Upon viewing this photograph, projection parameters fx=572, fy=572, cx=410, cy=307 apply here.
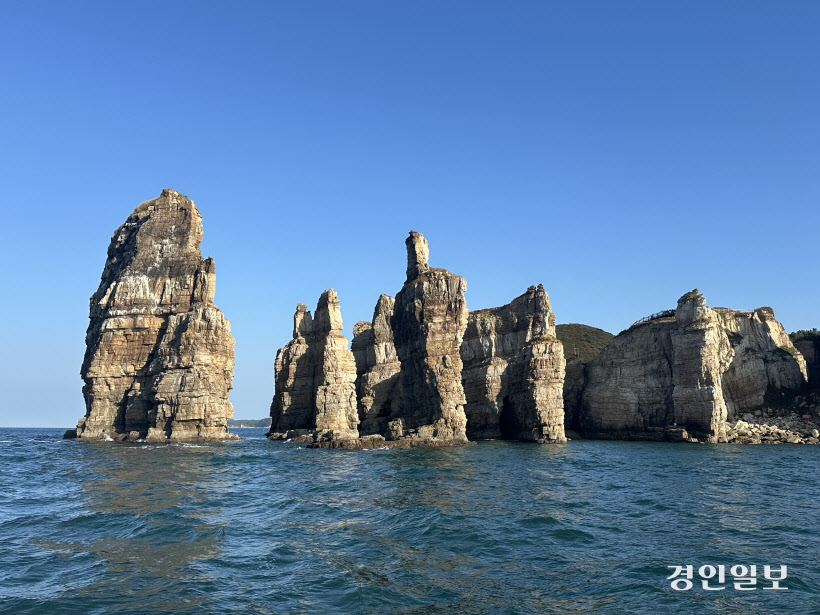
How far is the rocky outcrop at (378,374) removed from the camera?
330 feet

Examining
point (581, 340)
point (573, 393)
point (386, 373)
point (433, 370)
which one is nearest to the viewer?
point (433, 370)

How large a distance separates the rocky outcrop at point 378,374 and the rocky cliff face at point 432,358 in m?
19.0

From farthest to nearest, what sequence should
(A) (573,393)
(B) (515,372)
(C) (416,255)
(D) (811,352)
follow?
1. (A) (573,393)
2. (D) (811,352)
3. (B) (515,372)
4. (C) (416,255)

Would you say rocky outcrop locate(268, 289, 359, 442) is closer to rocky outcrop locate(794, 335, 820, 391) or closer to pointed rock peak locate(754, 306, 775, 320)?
pointed rock peak locate(754, 306, 775, 320)

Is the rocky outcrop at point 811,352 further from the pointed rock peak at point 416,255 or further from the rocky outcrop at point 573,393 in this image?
the pointed rock peak at point 416,255

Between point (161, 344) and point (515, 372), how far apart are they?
54.5 meters

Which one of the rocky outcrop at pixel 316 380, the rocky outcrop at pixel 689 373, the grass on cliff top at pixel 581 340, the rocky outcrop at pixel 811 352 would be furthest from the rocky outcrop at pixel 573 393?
the rocky outcrop at pixel 316 380

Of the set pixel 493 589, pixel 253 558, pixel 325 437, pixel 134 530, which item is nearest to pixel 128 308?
pixel 325 437

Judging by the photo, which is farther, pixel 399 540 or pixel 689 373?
pixel 689 373

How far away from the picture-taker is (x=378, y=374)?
4119 inches

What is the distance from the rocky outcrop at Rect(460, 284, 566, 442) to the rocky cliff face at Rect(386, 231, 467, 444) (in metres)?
12.4

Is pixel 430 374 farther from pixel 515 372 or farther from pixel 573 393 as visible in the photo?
pixel 573 393

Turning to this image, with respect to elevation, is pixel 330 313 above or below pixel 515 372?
above

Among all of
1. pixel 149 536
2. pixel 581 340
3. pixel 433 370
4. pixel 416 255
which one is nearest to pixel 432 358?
pixel 433 370
